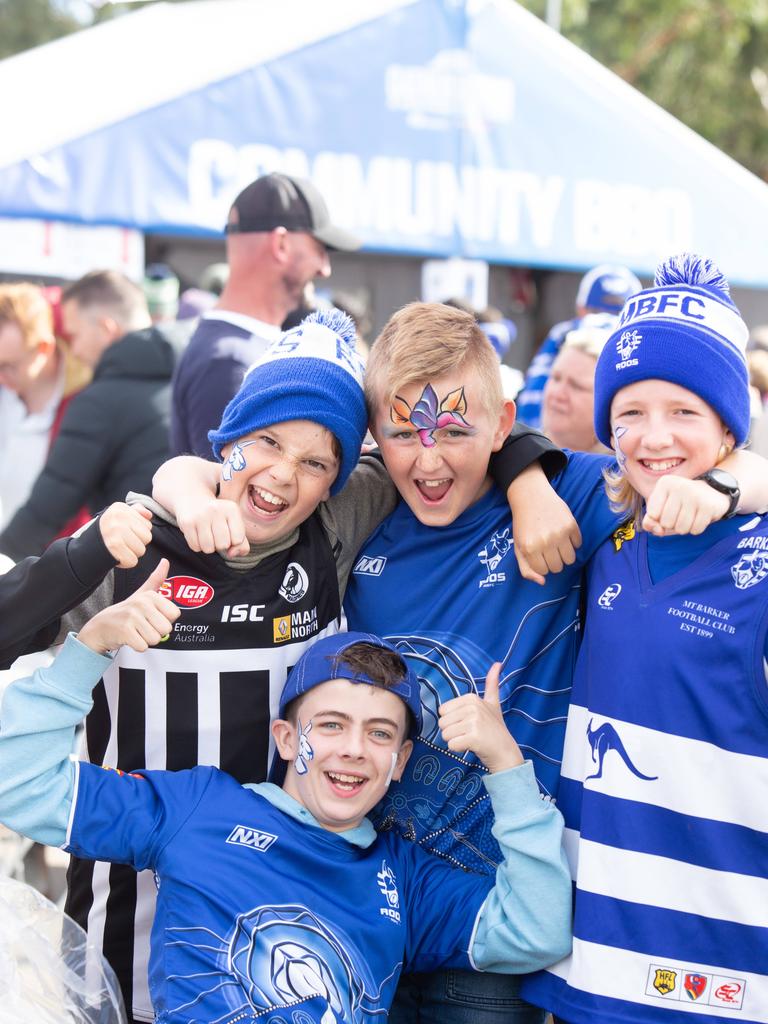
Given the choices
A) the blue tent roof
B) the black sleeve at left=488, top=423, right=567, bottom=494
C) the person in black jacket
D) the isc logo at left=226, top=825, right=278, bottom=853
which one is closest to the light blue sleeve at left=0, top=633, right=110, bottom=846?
the isc logo at left=226, top=825, right=278, bottom=853

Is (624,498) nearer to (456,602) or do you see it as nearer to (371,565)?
(456,602)

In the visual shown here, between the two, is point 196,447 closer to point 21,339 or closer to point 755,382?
point 21,339

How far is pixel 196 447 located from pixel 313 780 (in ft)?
5.88

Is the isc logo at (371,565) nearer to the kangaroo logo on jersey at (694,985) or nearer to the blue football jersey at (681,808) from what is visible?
A: the blue football jersey at (681,808)

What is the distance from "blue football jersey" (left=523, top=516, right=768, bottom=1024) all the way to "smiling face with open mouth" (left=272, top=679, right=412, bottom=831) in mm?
385

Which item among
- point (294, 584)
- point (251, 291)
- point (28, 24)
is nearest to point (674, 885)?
point (294, 584)

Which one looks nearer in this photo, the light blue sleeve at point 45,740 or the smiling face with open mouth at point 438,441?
the light blue sleeve at point 45,740

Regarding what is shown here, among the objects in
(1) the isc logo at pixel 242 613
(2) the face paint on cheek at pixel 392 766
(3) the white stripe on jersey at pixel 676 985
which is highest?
(1) the isc logo at pixel 242 613

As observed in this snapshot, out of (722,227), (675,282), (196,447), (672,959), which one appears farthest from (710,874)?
(722,227)

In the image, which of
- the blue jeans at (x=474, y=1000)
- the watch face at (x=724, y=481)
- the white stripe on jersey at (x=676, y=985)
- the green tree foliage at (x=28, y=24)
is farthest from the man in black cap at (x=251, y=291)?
the green tree foliage at (x=28, y=24)

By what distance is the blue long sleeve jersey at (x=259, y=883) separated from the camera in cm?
197

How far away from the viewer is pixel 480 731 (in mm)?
2059

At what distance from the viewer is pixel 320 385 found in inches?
88.0

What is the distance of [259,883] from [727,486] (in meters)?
1.07
